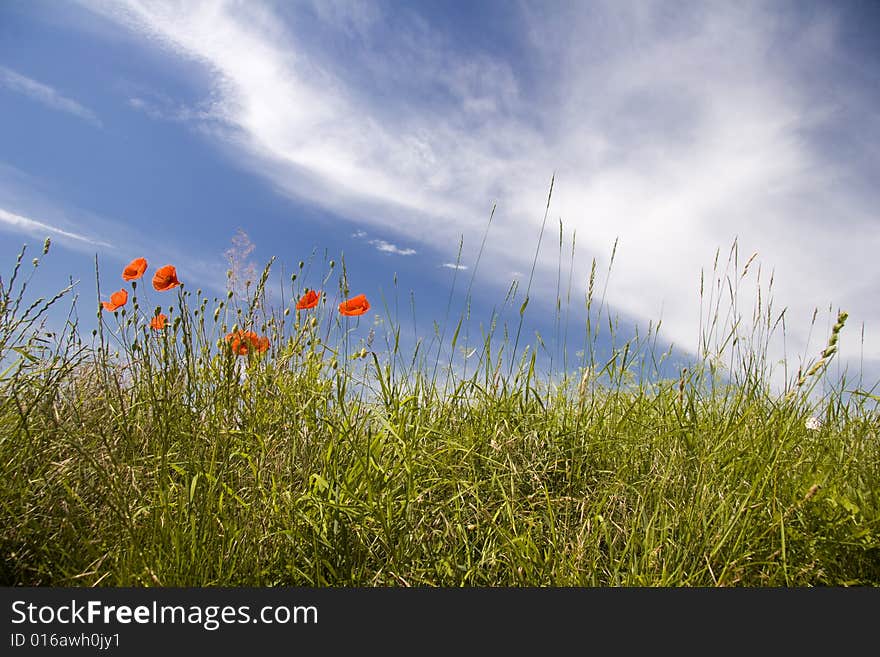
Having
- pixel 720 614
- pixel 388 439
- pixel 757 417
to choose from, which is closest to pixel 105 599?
pixel 388 439

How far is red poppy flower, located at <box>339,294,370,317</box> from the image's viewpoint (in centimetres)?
299

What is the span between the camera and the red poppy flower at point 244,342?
2.58 metres

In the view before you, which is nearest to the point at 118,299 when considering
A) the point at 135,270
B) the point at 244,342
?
the point at 135,270

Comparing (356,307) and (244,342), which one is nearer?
(244,342)

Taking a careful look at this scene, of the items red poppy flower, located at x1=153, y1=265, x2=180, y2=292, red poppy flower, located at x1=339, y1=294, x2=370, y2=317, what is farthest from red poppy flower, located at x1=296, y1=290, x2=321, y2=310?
red poppy flower, located at x1=153, y1=265, x2=180, y2=292

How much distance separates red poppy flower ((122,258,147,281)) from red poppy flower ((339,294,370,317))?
0.89 meters

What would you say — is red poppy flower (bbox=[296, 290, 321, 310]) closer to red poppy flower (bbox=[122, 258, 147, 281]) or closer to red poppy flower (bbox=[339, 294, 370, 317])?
red poppy flower (bbox=[339, 294, 370, 317])

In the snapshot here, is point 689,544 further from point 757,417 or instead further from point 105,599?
point 105,599

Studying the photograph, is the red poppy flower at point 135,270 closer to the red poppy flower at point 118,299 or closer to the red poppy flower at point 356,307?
the red poppy flower at point 118,299

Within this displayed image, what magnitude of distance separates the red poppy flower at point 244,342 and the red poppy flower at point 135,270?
0.56 m

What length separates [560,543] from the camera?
2064mm

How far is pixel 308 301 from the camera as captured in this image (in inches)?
120

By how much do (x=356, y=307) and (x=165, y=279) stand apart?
85 cm

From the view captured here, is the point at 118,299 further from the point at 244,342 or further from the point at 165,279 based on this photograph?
the point at 244,342
